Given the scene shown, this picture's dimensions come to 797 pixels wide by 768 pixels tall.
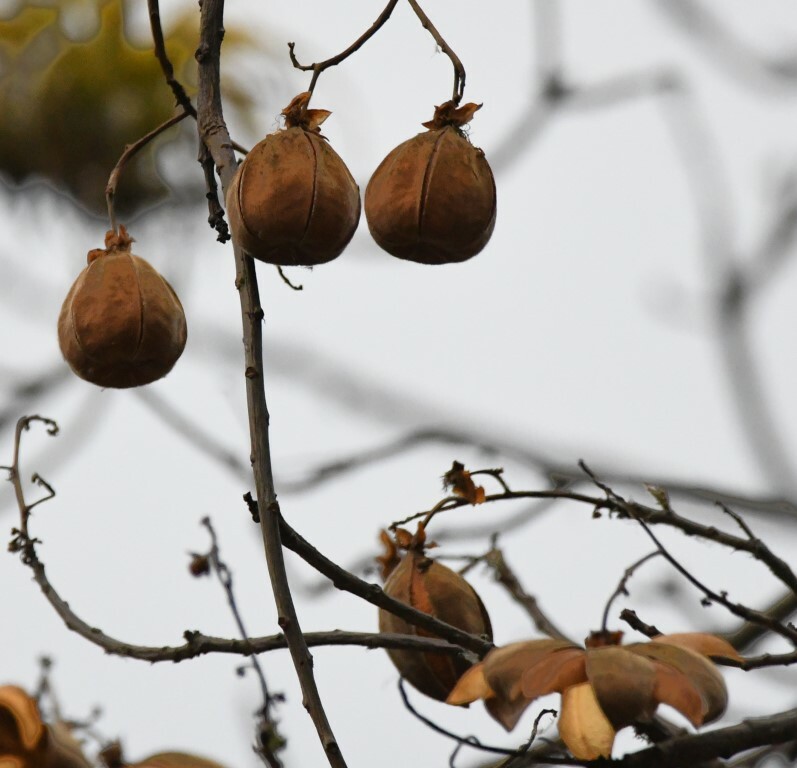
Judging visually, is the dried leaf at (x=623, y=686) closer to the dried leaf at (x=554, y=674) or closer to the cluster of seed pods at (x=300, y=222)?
the dried leaf at (x=554, y=674)

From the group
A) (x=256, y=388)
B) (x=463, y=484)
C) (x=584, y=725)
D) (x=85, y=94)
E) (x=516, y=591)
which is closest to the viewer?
(x=584, y=725)

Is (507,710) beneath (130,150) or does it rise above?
beneath

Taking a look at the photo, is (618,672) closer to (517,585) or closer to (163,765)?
(163,765)

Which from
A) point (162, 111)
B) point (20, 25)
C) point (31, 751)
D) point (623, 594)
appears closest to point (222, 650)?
point (31, 751)

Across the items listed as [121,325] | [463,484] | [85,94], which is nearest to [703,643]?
[463,484]

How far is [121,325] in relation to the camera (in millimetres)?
1070

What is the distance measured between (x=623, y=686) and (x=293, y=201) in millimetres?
445

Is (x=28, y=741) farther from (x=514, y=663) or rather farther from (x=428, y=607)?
(x=428, y=607)

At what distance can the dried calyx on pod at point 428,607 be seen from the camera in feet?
3.58

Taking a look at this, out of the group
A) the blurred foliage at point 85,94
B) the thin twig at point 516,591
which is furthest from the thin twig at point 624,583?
the blurred foliage at point 85,94

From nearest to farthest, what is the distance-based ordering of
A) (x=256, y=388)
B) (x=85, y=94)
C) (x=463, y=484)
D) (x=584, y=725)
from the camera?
1. (x=584, y=725)
2. (x=256, y=388)
3. (x=463, y=484)
4. (x=85, y=94)

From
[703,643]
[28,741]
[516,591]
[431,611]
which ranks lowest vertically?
[28,741]

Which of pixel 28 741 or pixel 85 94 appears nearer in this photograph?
pixel 28 741

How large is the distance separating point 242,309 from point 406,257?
0.66ft
